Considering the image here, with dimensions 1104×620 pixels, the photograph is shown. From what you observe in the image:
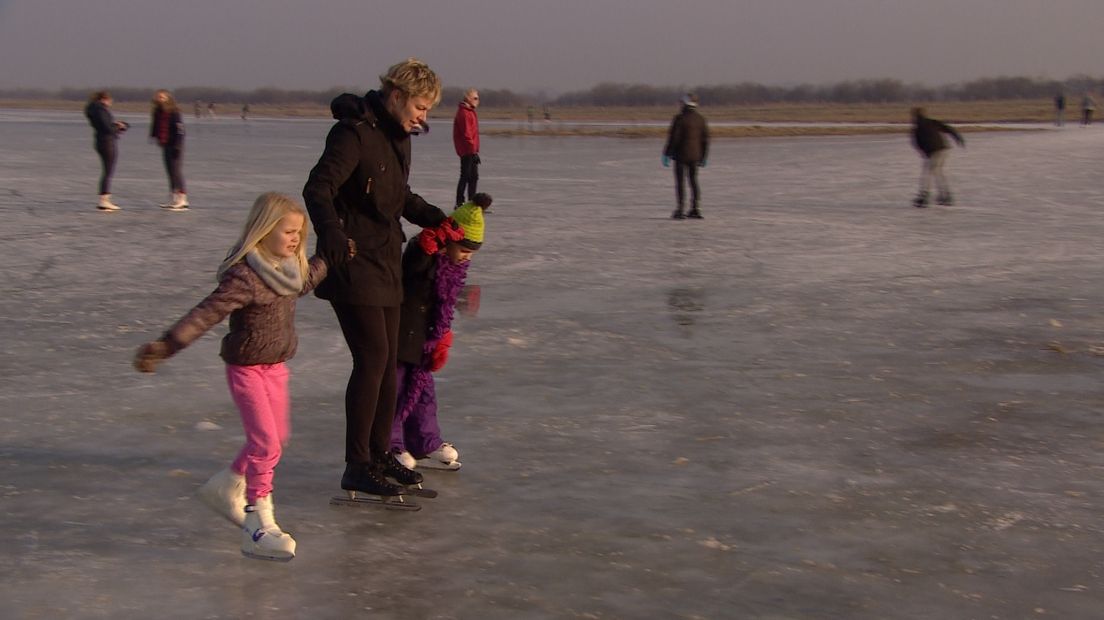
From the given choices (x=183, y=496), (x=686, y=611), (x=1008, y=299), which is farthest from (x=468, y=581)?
(x=1008, y=299)

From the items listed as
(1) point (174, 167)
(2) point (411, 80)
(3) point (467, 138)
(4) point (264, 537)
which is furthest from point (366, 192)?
(1) point (174, 167)

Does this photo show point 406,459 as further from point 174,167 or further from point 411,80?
point 174,167

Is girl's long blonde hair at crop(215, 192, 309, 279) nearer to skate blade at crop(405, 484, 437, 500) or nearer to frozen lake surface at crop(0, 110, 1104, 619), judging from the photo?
frozen lake surface at crop(0, 110, 1104, 619)

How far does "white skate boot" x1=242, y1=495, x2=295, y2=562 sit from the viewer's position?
14.0ft

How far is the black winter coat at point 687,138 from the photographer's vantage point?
16516 mm

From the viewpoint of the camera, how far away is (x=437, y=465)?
17.6 feet

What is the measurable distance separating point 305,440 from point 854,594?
111 inches

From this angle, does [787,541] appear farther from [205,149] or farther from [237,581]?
[205,149]

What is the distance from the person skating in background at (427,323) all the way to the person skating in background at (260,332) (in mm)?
655

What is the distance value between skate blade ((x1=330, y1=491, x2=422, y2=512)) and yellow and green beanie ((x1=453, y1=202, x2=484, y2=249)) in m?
1.03

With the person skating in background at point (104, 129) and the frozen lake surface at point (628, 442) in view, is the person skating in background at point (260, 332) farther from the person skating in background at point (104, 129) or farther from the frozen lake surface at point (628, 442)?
the person skating in background at point (104, 129)

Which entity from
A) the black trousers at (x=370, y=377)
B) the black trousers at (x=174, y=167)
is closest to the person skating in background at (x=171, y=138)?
the black trousers at (x=174, y=167)

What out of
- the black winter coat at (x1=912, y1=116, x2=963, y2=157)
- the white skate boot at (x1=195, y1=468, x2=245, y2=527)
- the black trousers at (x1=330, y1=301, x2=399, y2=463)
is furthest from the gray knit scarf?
the black winter coat at (x1=912, y1=116, x2=963, y2=157)

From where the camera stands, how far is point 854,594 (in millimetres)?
4008
